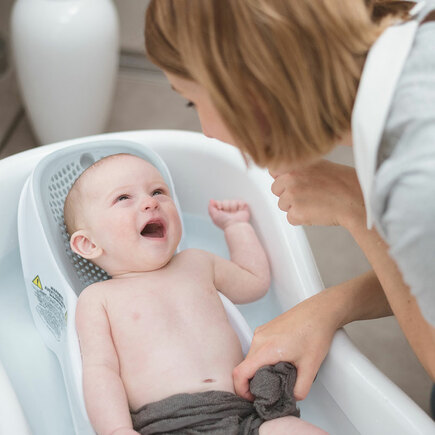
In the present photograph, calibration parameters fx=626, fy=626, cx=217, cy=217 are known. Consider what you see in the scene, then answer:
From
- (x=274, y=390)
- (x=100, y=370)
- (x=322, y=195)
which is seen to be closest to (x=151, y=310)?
(x=100, y=370)

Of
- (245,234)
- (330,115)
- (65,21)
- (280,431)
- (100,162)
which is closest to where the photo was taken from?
(330,115)

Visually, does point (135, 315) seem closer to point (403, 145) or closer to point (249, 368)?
point (249, 368)

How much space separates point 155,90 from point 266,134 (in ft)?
5.58

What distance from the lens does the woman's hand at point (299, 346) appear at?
1.00 m

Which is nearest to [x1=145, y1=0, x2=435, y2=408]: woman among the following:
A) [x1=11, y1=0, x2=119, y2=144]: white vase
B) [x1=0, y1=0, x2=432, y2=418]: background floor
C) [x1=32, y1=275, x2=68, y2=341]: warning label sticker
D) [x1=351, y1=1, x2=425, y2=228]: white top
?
[x1=351, y1=1, x2=425, y2=228]: white top

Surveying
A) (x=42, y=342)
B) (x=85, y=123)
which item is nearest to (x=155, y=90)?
(x=85, y=123)

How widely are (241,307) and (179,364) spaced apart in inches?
13.7

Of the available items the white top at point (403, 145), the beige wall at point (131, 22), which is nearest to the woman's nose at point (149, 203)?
the white top at point (403, 145)

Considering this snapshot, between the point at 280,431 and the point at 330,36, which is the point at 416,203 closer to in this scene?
the point at 330,36

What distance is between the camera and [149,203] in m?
1.18

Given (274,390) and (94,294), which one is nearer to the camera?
(274,390)

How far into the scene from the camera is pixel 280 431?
930mm

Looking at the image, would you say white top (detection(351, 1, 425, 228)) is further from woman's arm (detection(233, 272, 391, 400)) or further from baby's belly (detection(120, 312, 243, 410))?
baby's belly (detection(120, 312, 243, 410))

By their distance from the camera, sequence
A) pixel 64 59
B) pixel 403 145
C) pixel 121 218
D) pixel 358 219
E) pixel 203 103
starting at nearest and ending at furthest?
1. pixel 403 145
2. pixel 203 103
3. pixel 358 219
4. pixel 121 218
5. pixel 64 59
